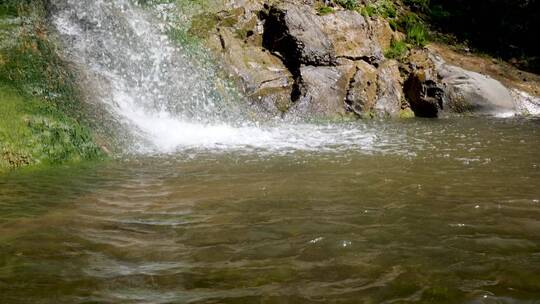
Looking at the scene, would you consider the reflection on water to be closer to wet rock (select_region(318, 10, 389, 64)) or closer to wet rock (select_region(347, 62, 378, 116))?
wet rock (select_region(347, 62, 378, 116))

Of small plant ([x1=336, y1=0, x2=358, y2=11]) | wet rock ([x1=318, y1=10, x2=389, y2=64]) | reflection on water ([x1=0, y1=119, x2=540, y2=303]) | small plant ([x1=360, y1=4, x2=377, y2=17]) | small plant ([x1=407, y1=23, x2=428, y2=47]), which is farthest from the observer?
small plant ([x1=407, y1=23, x2=428, y2=47])

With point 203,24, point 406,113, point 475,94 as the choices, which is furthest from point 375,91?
point 203,24

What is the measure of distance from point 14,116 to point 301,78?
23.2 ft

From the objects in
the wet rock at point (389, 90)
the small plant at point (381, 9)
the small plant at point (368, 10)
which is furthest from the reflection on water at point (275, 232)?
the small plant at point (381, 9)

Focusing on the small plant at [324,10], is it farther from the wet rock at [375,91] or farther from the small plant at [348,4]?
the wet rock at [375,91]

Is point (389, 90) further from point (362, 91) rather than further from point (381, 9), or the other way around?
point (381, 9)

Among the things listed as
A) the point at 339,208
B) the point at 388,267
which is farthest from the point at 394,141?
the point at 388,267

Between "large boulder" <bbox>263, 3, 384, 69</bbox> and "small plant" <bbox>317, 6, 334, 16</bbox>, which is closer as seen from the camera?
"large boulder" <bbox>263, 3, 384, 69</bbox>

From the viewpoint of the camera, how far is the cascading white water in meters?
8.20

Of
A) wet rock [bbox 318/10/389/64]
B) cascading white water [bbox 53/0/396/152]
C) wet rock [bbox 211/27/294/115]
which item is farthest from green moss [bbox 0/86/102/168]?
wet rock [bbox 318/10/389/64]

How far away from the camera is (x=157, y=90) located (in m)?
9.95

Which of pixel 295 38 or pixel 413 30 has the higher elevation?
pixel 413 30

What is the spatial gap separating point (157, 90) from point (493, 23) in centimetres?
1462

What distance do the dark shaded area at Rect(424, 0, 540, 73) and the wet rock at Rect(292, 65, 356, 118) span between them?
7.59 metres
